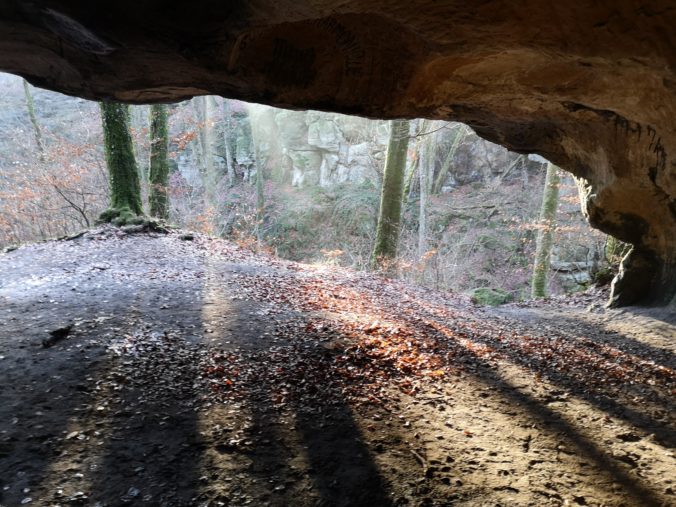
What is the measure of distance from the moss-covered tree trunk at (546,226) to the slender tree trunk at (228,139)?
18.6m

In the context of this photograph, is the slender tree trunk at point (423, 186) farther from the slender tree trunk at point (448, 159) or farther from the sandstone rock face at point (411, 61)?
the sandstone rock face at point (411, 61)

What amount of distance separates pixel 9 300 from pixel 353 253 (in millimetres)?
16871

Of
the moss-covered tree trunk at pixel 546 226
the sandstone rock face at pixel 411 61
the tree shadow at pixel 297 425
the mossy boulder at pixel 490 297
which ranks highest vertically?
the sandstone rock face at pixel 411 61

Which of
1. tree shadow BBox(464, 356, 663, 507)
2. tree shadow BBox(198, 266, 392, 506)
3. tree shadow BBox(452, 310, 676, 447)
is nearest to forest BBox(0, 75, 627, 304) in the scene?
tree shadow BBox(452, 310, 676, 447)

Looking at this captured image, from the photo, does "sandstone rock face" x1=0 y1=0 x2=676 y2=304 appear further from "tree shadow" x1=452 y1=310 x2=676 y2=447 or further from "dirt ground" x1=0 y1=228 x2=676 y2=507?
"dirt ground" x1=0 y1=228 x2=676 y2=507

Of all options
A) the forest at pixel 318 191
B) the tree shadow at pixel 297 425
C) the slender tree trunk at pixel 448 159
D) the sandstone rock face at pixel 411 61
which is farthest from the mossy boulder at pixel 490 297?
the slender tree trunk at pixel 448 159

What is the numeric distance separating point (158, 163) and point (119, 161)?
189 centimetres

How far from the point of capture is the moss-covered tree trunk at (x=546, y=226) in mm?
13352

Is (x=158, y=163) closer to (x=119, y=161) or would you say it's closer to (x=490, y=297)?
(x=119, y=161)

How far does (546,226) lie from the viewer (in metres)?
13.4

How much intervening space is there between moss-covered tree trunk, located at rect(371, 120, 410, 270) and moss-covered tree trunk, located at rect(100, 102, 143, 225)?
7.82m

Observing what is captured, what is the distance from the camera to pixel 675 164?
6457 millimetres

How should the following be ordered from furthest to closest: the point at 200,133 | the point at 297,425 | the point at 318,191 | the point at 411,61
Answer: the point at 318,191 → the point at 200,133 → the point at 411,61 → the point at 297,425

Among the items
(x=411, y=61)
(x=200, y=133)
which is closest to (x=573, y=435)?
(x=411, y=61)
